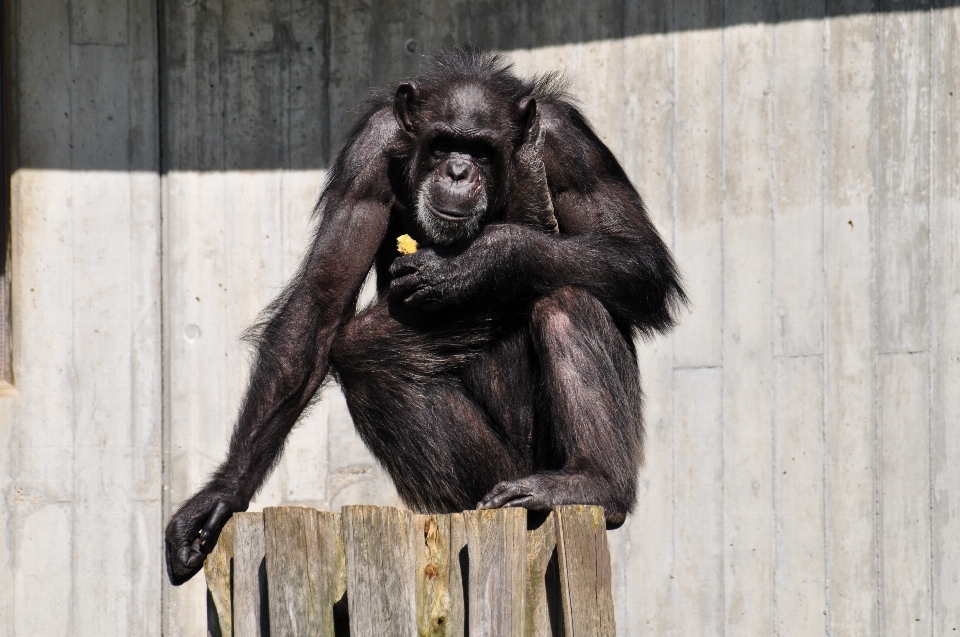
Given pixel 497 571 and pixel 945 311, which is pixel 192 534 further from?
pixel 945 311

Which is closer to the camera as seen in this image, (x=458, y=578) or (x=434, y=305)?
(x=458, y=578)

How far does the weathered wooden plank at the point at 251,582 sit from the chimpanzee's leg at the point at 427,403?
36.5 inches

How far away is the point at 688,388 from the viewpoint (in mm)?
7160

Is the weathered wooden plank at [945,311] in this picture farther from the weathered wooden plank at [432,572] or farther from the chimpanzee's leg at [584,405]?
the weathered wooden plank at [432,572]

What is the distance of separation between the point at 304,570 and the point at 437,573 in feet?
1.40

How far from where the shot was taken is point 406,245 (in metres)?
4.90

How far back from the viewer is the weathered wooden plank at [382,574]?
3707 millimetres

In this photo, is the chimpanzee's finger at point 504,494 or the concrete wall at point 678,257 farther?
the concrete wall at point 678,257

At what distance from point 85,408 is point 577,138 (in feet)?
12.5

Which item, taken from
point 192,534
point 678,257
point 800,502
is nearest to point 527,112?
point 192,534

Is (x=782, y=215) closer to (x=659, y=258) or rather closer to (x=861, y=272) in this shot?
(x=861, y=272)

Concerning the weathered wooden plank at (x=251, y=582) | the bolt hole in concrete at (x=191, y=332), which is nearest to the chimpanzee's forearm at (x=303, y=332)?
the weathered wooden plank at (x=251, y=582)

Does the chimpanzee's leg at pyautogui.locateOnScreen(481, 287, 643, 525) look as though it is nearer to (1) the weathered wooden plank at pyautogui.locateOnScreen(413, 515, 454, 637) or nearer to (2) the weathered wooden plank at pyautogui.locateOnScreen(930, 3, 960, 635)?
(1) the weathered wooden plank at pyautogui.locateOnScreen(413, 515, 454, 637)

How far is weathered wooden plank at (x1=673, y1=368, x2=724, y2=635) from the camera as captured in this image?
23.1ft
